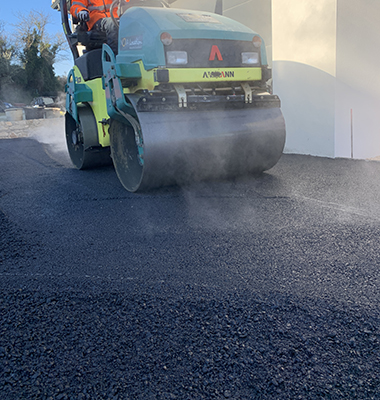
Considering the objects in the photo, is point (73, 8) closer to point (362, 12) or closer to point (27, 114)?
point (362, 12)

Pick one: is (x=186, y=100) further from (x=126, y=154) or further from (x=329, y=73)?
(x=329, y=73)

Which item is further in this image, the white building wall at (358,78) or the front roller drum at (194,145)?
the white building wall at (358,78)

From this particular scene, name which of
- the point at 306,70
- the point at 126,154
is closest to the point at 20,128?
the point at 306,70

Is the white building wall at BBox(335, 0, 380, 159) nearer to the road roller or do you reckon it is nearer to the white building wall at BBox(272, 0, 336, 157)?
the white building wall at BBox(272, 0, 336, 157)

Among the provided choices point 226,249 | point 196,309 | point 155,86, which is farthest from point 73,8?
point 196,309

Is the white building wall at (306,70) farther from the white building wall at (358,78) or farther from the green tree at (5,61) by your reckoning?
the green tree at (5,61)

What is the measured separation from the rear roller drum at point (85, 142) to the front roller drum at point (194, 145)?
715 mm

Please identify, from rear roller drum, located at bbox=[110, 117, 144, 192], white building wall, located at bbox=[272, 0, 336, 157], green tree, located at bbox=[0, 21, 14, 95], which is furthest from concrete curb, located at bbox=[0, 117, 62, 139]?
green tree, located at bbox=[0, 21, 14, 95]

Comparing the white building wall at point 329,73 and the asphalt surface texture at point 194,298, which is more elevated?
the white building wall at point 329,73

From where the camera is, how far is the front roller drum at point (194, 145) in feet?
12.2

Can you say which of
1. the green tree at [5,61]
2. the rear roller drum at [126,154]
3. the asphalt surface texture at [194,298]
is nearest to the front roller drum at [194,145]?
the rear roller drum at [126,154]

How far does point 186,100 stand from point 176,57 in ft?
1.27

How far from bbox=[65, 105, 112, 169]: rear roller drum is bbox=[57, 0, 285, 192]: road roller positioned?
25.7 inches

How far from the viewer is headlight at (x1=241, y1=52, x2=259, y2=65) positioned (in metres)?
4.07
